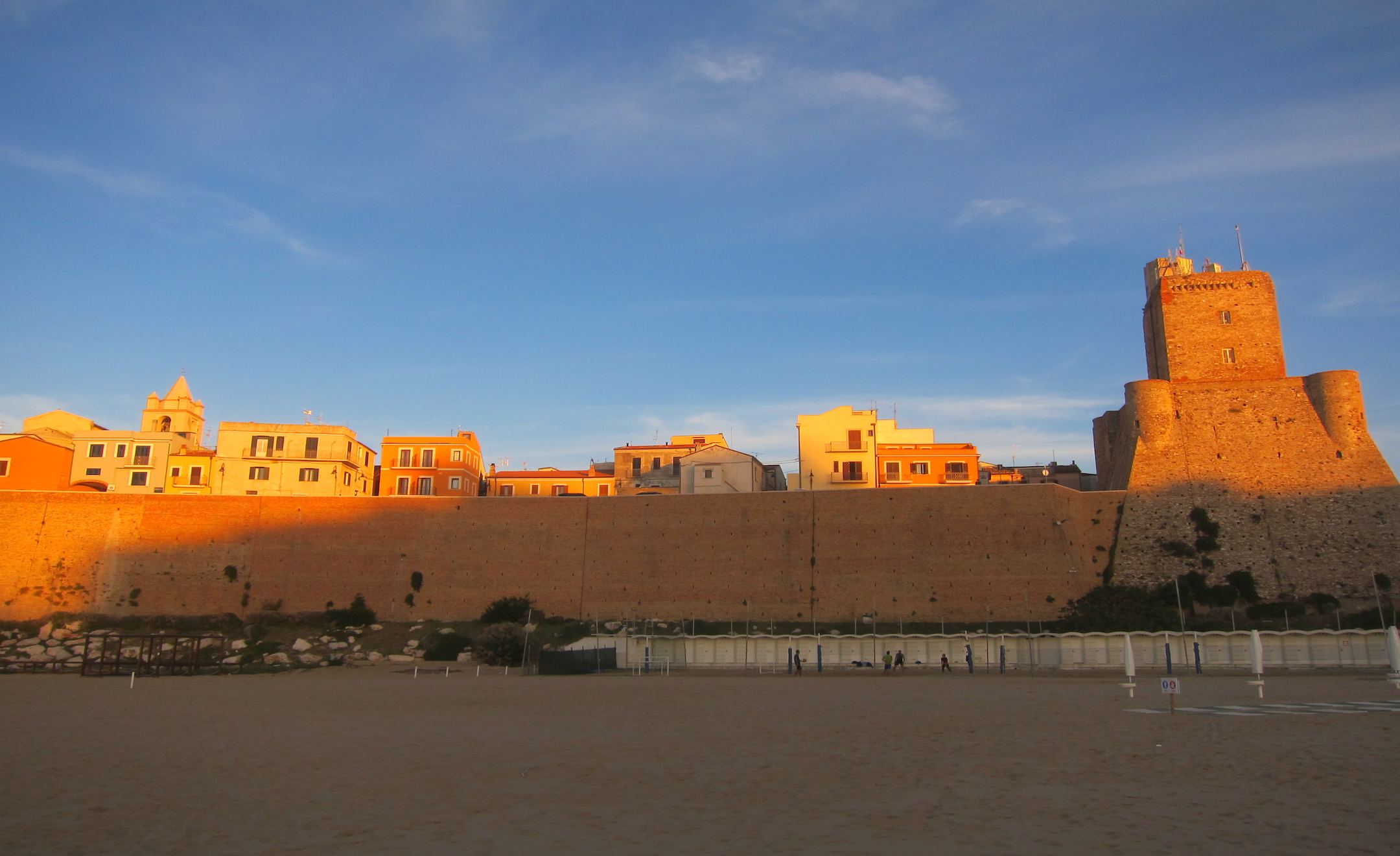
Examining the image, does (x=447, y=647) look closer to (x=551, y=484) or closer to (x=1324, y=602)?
(x=551, y=484)

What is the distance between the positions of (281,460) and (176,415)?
15600 mm

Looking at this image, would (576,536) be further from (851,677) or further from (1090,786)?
(1090,786)

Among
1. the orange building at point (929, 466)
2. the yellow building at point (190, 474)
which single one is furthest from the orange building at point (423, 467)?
the orange building at point (929, 466)

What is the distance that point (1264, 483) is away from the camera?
37.4 m

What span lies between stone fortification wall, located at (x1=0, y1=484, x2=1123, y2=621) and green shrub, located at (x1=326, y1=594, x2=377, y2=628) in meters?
0.55

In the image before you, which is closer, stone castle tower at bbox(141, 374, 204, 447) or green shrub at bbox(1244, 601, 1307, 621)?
green shrub at bbox(1244, 601, 1307, 621)

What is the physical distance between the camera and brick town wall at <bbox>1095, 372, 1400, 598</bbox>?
34.0 meters

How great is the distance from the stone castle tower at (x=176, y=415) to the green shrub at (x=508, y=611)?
105ft

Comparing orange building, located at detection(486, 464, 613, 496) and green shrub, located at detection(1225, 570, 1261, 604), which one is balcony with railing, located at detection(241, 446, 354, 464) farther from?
green shrub, located at detection(1225, 570, 1261, 604)

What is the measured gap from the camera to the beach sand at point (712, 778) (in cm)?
751

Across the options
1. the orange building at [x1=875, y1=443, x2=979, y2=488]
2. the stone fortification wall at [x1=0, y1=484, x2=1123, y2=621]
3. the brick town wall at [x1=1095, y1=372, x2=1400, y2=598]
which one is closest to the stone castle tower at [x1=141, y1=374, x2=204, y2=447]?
the stone fortification wall at [x1=0, y1=484, x2=1123, y2=621]

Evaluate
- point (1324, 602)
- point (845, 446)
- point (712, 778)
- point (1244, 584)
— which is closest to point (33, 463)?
point (845, 446)

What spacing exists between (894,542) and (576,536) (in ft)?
45.0

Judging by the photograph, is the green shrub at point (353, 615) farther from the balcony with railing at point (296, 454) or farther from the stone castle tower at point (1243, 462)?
the stone castle tower at point (1243, 462)
